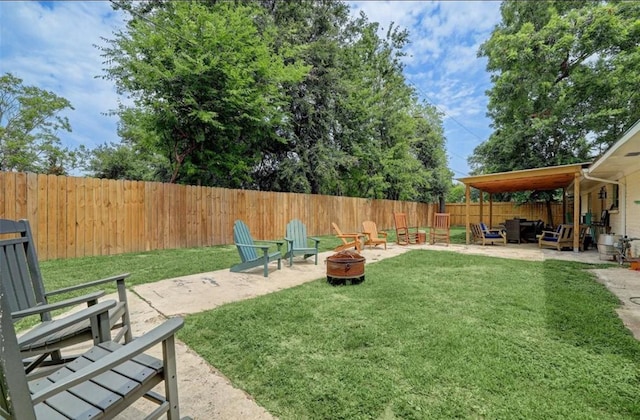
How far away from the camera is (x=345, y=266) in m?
4.49

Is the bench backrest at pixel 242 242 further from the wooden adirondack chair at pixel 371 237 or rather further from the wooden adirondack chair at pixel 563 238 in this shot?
the wooden adirondack chair at pixel 563 238

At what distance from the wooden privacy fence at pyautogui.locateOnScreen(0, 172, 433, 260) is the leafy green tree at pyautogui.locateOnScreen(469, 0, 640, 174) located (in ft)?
37.2

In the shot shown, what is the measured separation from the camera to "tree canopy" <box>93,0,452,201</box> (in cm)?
912

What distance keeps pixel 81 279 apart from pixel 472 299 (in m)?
5.64

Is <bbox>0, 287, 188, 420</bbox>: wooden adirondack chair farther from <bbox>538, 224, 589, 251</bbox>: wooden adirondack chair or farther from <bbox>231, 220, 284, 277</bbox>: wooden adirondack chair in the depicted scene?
<bbox>538, 224, 589, 251</bbox>: wooden adirondack chair

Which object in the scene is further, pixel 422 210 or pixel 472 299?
pixel 422 210

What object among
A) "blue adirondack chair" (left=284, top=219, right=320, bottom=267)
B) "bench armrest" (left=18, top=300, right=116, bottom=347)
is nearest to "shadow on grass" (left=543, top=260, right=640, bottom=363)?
"bench armrest" (left=18, top=300, right=116, bottom=347)

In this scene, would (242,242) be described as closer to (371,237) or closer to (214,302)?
(214,302)

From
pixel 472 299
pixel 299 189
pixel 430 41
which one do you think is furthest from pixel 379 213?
pixel 472 299

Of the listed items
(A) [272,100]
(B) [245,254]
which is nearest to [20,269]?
(B) [245,254]

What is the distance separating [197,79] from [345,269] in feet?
26.1

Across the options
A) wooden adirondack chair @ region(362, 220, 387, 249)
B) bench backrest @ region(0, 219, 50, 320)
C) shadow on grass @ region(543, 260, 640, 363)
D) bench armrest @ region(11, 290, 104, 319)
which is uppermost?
bench backrest @ region(0, 219, 50, 320)

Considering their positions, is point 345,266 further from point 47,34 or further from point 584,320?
point 47,34

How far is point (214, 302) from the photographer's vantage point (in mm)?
3619
